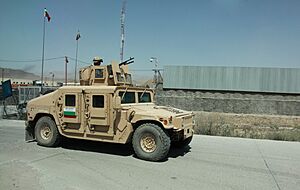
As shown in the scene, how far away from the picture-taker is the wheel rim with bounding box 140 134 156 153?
758cm

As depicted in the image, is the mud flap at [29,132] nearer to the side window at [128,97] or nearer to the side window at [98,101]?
the side window at [98,101]

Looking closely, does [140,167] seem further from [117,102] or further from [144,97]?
[144,97]

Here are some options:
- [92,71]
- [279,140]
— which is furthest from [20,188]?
[279,140]

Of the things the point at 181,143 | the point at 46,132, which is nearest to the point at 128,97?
the point at 181,143

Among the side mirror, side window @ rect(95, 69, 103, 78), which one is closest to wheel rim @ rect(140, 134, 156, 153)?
the side mirror

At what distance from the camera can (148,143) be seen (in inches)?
302

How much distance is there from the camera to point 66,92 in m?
A: 8.69

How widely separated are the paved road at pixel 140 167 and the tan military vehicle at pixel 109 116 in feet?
1.41

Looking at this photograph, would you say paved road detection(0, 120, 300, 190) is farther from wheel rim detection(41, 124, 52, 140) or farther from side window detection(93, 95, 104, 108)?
side window detection(93, 95, 104, 108)

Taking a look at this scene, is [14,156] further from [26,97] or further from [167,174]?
[26,97]

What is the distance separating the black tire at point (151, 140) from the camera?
739 centimetres

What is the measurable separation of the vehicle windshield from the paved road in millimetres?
1450

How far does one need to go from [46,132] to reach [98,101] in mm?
2255

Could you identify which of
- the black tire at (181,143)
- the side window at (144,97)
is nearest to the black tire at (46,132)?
the side window at (144,97)
